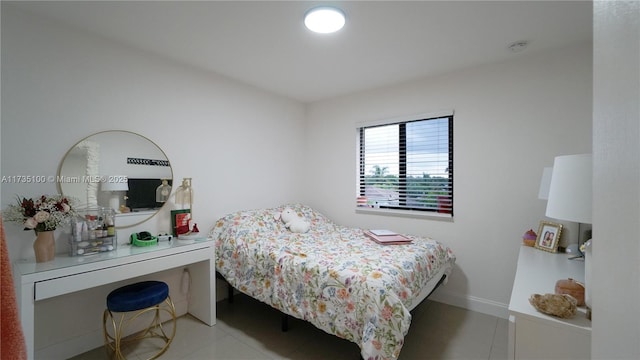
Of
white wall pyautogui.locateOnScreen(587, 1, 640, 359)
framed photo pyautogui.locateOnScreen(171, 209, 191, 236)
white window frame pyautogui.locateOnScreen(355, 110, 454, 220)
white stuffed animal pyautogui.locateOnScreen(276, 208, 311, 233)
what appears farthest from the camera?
white stuffed animal pyautogui.locateOnScreen(276, 208, 311, 233)

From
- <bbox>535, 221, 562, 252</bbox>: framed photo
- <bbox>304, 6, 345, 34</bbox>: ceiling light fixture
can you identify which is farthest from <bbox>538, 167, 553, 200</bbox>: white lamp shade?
<bbox>304, 6, 345, 34</bbox>: ceiling light fixture

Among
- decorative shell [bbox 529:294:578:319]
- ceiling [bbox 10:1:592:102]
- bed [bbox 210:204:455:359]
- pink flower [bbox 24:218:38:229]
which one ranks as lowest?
bed [bbox 210:204:455:359]

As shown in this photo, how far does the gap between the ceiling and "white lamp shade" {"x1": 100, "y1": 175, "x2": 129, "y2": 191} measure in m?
1.14

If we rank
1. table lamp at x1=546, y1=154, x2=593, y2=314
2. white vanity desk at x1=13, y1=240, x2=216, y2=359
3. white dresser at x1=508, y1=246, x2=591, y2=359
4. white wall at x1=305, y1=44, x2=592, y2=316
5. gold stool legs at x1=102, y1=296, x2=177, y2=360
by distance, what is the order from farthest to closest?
1. white wall at x1=305, y1=44, x2=592, y2=316
2. gold stool legs at x1=102, y1=296, x2=177, y2=360
3. white vanity desk at x1=13, y1=240, x2=216, y2=359
4. table lamp at x1=546, y1=154, x2=593, y2=314
5. white dresser at x1=508, y1=246, x2=591, y2=359

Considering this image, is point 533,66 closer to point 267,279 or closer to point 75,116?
point 267,279

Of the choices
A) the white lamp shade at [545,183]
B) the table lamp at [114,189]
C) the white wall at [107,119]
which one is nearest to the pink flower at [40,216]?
the white wall at [107,119]

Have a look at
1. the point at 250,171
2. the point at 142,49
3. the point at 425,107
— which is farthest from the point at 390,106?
the point at 142,49

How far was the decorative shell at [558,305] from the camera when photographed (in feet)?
3.61

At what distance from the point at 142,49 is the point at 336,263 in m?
2.47

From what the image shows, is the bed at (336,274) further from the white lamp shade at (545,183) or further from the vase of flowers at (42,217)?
the vase of flowers at (42,217)

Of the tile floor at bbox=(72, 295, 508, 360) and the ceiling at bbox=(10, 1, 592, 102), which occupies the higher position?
the ceiling at bbox=(10, 1, 592, 102)

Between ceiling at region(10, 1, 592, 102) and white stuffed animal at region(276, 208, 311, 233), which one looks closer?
ceiling at region(10, 1, 592, 102)

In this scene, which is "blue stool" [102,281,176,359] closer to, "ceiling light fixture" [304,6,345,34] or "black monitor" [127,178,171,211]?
"black monitor" [127,178,171,211]

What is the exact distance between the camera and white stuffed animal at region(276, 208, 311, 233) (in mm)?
3053
